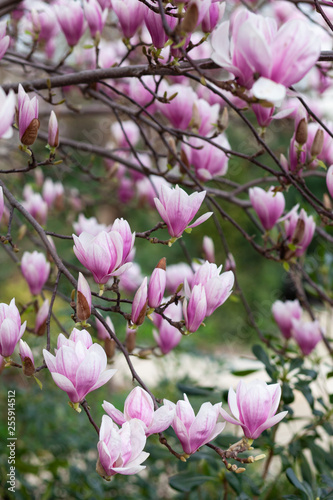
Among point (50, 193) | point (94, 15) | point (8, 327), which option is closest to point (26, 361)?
point (8, 327)

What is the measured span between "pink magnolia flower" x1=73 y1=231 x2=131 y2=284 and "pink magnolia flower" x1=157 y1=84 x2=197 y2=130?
46 centimetres

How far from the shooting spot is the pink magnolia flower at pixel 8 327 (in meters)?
0.62

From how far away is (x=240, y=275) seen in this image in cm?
528

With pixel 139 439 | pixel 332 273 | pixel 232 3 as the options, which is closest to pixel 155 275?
pixel 139 439

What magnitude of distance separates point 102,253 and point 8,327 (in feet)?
0.47

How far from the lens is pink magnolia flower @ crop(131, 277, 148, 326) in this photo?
2.12ft

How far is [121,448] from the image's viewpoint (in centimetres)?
53

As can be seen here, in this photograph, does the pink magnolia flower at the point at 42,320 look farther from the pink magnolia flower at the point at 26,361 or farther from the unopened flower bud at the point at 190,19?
the unopened flower bud at the point at 190,19

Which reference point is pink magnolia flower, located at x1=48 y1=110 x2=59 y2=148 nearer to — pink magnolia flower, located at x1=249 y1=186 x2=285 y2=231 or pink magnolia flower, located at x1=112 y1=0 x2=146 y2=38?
pink magnolia flower, located at x1=112 y1=0 x2=146 y2=38

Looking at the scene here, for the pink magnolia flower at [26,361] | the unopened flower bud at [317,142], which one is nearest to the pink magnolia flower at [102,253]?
the pink magnolia flower at [26,361]

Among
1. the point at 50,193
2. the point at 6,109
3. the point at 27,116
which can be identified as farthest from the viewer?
the point at 50,193

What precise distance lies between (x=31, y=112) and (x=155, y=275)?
28 cm

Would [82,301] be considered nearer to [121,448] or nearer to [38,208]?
[121,448]

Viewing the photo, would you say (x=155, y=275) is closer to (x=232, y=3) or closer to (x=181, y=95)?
(x=181, y=95)
